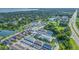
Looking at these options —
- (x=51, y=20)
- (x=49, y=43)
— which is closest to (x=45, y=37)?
(x=49, y=43)

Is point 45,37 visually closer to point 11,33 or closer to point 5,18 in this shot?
point 11,33

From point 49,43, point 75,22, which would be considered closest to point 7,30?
point 49,43
